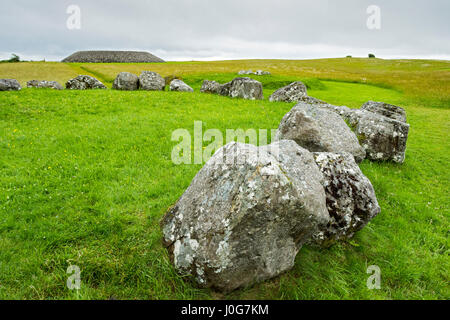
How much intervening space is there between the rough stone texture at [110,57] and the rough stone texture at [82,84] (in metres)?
66.0

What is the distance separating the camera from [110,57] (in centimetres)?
8638

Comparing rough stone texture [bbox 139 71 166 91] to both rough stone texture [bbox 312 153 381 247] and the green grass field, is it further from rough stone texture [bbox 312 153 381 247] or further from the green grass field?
rough stone texture [bbox 312 153 381 247]

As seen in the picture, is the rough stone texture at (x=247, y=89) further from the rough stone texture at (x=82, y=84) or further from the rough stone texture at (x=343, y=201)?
the rough stone texture at (x=343, y=201)

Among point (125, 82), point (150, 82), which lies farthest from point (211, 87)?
point (125, 82)

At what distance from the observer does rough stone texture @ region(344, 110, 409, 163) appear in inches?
432

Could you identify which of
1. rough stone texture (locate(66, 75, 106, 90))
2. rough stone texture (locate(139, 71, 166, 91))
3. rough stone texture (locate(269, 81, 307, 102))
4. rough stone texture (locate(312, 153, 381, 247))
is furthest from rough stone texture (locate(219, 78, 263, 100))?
rough stone texture (locate(312, 153, 381, 247))

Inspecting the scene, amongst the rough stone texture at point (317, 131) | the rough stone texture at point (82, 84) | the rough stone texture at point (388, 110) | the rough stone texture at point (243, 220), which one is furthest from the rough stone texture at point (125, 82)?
the rough stone texture at point (243, 220)

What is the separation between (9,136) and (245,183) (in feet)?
43.0

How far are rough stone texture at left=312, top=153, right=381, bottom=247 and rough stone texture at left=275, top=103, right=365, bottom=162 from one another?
2.13m

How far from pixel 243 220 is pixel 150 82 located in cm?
2604

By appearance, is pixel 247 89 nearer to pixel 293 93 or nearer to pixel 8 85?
pixel 293 93

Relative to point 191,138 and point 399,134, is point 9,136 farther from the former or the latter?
point 399,134

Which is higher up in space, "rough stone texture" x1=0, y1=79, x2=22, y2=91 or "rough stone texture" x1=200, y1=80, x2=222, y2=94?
"rough stone texture" x1=200, y1=80, x2=222, y2=94

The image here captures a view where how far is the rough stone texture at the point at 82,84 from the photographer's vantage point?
83.7 ft
